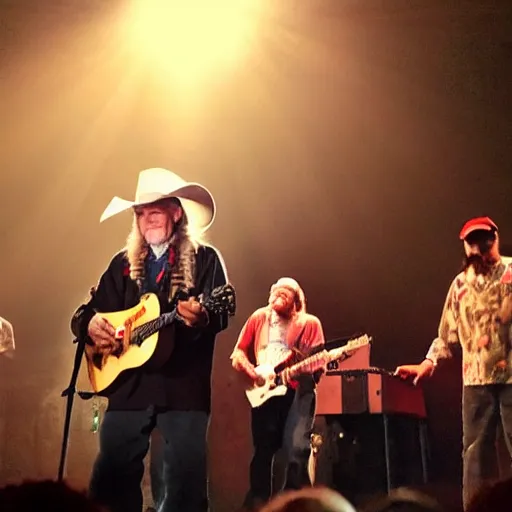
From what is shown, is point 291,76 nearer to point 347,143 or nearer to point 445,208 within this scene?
point 347,143

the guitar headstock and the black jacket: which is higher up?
the guitar headstock

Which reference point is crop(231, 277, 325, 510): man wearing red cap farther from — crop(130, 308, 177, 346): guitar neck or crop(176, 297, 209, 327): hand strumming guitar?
crop(130, 308, 177, 346): guitar neck

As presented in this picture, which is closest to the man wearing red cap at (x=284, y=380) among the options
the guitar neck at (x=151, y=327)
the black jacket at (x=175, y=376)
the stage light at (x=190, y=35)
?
the black jacket at (x=175, y=376)

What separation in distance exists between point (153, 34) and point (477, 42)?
1.25 meters

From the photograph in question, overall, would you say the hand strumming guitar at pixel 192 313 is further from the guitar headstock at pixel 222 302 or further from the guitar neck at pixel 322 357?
the guitar neck at pixel 322 357

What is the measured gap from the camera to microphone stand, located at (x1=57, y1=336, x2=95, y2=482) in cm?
274

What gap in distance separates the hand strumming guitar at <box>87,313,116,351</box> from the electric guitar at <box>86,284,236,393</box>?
18 mm

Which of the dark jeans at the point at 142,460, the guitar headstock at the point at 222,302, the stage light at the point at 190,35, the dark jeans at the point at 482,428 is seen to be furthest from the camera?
the stage light at the point at 190,35

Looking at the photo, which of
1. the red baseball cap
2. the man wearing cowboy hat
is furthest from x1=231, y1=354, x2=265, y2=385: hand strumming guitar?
the red baseball cap

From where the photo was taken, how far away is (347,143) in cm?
287

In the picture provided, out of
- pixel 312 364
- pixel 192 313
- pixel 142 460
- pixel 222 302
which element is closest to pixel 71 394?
pixel 142 460

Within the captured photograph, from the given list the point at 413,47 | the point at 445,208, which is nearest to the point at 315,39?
the point at 413,47

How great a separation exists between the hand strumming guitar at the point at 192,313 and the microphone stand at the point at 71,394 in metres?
0.39

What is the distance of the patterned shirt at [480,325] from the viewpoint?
259cm
